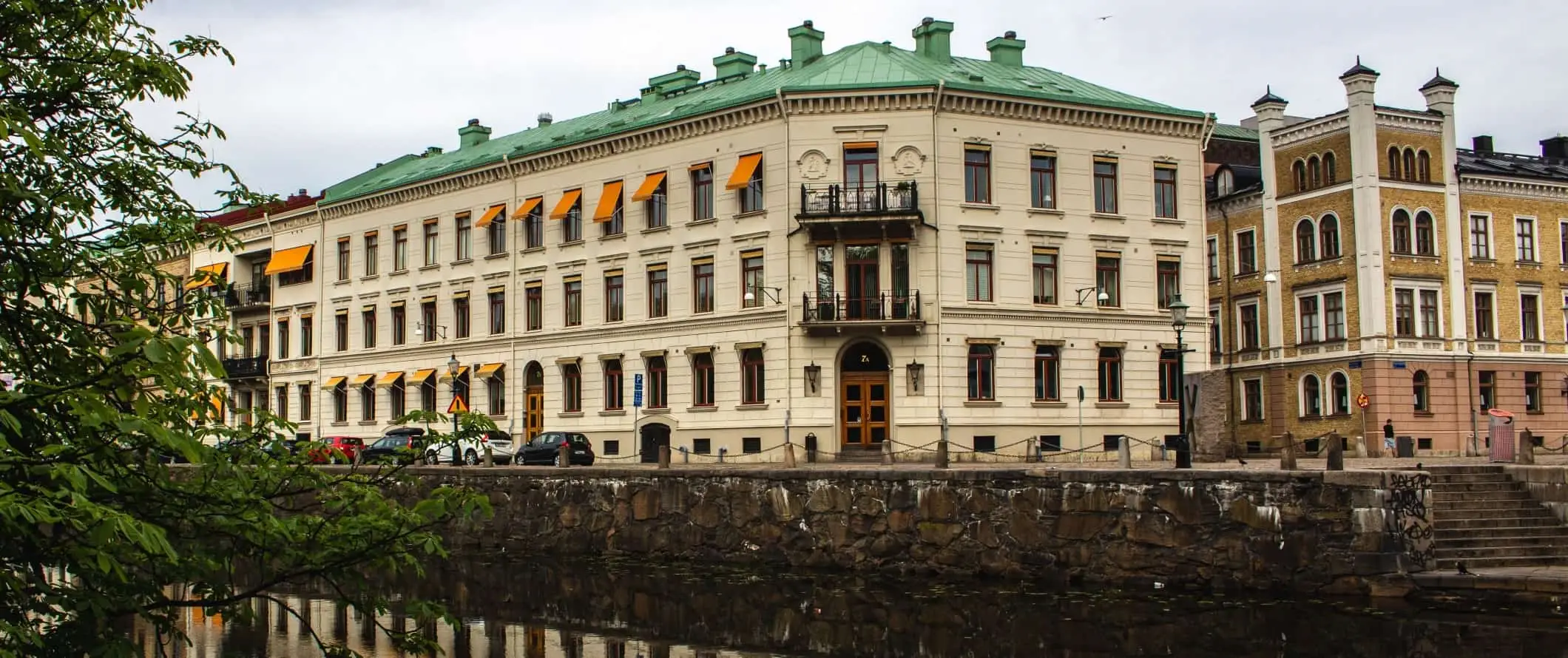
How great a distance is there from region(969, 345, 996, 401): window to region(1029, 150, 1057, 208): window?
5.14 metres

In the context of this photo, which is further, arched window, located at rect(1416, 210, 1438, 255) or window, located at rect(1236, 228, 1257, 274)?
window, located at rect(1236, 228, 1257, 274)

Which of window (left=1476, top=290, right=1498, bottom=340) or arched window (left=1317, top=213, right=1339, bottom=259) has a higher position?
arched window (left=1317, top=213, right=1339, bottom=259)

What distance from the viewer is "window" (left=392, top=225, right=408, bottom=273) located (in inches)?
2292

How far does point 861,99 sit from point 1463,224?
93.5 ft

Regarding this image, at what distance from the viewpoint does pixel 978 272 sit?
45156mm

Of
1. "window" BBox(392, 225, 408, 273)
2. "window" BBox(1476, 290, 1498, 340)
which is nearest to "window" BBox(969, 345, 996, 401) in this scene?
"window" BBox(1476, 290, 1498, 340)

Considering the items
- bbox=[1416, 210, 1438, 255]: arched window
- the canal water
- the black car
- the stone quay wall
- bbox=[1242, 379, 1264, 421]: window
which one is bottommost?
the canal water

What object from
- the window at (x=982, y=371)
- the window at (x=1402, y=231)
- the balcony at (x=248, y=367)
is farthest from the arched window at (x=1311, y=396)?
the balcony at (x=248, y=367)

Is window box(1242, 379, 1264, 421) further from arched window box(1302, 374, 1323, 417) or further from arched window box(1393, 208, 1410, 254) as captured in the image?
arched window box(1393, 208, 1410, 254)

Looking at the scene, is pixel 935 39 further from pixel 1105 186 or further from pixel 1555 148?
pixel 1555 148

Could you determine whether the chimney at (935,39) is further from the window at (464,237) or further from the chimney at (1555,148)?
the chimney at (1555,148)

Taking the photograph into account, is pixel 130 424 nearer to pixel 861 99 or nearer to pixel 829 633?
pixel 829 633

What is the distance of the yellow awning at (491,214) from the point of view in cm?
5338

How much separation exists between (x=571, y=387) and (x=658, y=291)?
535cm
